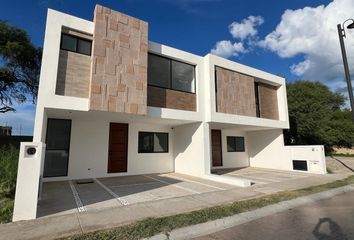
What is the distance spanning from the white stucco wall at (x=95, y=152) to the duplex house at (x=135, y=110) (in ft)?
0.15

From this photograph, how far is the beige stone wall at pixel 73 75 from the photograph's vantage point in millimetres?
7401

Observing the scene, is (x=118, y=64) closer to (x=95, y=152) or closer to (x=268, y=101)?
(x=95, y=152)

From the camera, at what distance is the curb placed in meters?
3.98

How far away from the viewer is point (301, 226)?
14.6ft

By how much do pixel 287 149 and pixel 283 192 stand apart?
7451mm

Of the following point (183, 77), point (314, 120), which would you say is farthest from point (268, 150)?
point (314, 120)

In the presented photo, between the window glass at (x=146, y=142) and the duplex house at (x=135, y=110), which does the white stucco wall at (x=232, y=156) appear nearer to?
the duplex house at (x=135, y=110)

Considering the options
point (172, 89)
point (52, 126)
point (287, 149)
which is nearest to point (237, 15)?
point (172, 89)

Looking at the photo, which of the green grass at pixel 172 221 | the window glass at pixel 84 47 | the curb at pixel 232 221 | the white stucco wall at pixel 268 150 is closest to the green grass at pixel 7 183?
the green grass at pixel 172 221

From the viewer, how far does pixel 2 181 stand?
5.85m

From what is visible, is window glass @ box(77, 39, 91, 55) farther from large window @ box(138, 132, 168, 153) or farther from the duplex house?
large window @ box(138, 132, 168, 153)

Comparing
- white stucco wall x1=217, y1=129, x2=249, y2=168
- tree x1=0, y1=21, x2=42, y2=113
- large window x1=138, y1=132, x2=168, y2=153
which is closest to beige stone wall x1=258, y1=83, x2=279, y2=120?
white stucco wall x1=217, y1=129, x2=249, y2=168

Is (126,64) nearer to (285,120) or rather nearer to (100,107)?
(100,107)

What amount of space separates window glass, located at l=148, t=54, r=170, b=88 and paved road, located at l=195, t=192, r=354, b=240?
6.81 metres
